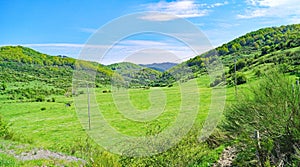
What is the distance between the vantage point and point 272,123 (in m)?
4.89

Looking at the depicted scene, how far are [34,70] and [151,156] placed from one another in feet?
218

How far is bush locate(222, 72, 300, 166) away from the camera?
4715 mm

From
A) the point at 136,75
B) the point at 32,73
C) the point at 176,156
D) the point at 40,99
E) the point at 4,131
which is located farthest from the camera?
the point at 32,73

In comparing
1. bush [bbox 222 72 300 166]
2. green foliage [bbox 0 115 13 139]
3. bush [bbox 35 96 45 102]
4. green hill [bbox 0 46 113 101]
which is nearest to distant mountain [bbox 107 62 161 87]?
bush [bbox 222 72 300 166]

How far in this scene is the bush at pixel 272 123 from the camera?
4.71 meters

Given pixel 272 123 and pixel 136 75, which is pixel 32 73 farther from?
pixel 272 123

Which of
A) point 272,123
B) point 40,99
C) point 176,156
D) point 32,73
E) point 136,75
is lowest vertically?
point 40,99

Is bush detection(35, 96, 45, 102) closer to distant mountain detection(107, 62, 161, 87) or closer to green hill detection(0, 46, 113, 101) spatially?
green hill detection(0, 46, 113, 101)

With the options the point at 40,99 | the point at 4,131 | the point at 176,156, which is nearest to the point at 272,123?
the point at 176,156

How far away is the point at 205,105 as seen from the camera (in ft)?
51.1

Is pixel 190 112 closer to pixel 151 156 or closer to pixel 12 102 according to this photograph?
pixel 151 156

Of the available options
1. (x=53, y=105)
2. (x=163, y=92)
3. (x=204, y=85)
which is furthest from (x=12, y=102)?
(x=163, y=92)

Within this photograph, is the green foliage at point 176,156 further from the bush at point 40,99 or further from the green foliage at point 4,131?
the bush at point 40,99

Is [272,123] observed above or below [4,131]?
above
